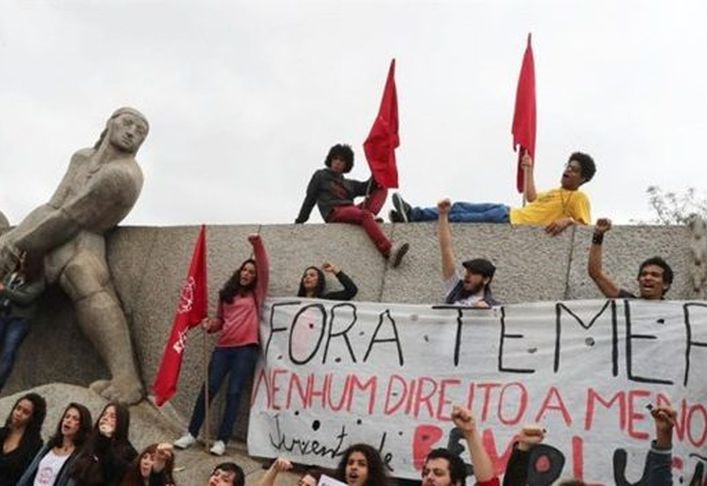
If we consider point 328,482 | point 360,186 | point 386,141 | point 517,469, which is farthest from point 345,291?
point 517,469

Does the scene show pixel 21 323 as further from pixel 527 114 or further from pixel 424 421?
pixel 527 114

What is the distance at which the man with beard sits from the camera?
6.11 m

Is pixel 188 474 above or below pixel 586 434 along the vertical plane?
below

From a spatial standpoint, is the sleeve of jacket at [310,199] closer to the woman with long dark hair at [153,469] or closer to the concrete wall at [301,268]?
the concrete wall at [301,268]

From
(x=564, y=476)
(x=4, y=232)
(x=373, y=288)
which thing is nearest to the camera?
(x=564, y=476)

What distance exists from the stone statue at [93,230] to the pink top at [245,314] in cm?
128

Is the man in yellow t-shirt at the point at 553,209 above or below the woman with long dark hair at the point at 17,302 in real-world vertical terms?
above

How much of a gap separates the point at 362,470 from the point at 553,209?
3.33 metres

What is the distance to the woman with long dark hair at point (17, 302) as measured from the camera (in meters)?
8.00

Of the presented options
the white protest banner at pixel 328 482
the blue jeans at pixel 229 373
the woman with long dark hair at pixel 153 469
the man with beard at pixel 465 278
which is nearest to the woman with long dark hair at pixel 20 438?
the woman with long dark hair at pixel 153 469

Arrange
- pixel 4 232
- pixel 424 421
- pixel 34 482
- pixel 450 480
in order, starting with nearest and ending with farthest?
pixel 450 480, pixel 34 482, pixel 424 421, pixel 4 232

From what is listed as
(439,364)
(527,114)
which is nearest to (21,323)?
(439,364)

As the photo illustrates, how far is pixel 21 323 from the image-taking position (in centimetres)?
812

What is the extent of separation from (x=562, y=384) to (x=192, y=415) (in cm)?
286
